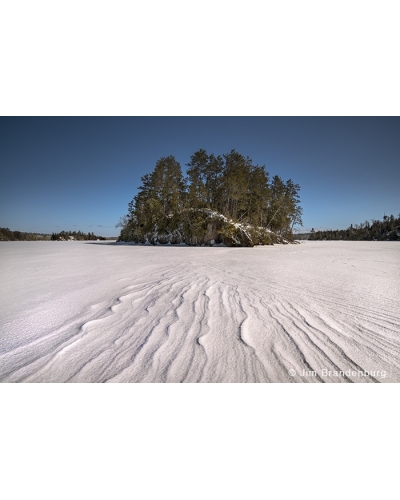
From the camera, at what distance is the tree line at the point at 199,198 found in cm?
1466

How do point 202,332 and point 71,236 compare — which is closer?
point 202,332

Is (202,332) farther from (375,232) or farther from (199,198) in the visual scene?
(375,232)

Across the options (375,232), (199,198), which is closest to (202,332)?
(199,198)

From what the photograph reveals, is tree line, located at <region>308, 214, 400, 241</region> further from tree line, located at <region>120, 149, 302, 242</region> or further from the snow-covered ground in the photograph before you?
the snow-covered ground

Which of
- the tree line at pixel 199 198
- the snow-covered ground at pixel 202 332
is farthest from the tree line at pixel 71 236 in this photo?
the snow-covered ground at pixel 202 332

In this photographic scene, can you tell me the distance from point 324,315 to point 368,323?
0.31 m

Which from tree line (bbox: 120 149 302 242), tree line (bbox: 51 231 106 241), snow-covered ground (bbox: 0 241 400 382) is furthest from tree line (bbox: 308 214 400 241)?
tree line (bbox: 51 231 106 241)

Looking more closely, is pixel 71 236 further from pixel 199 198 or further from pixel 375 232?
pixel 375 232

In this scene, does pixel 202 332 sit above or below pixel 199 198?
below

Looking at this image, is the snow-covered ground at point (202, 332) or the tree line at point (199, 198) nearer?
the snow-covered ground at point (202, 332)

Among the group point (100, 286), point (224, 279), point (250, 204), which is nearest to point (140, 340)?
point (100, 286)

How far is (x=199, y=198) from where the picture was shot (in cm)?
1486

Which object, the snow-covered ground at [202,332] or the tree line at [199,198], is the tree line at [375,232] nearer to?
the tree line at [199,198]

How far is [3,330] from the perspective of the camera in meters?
1.72
